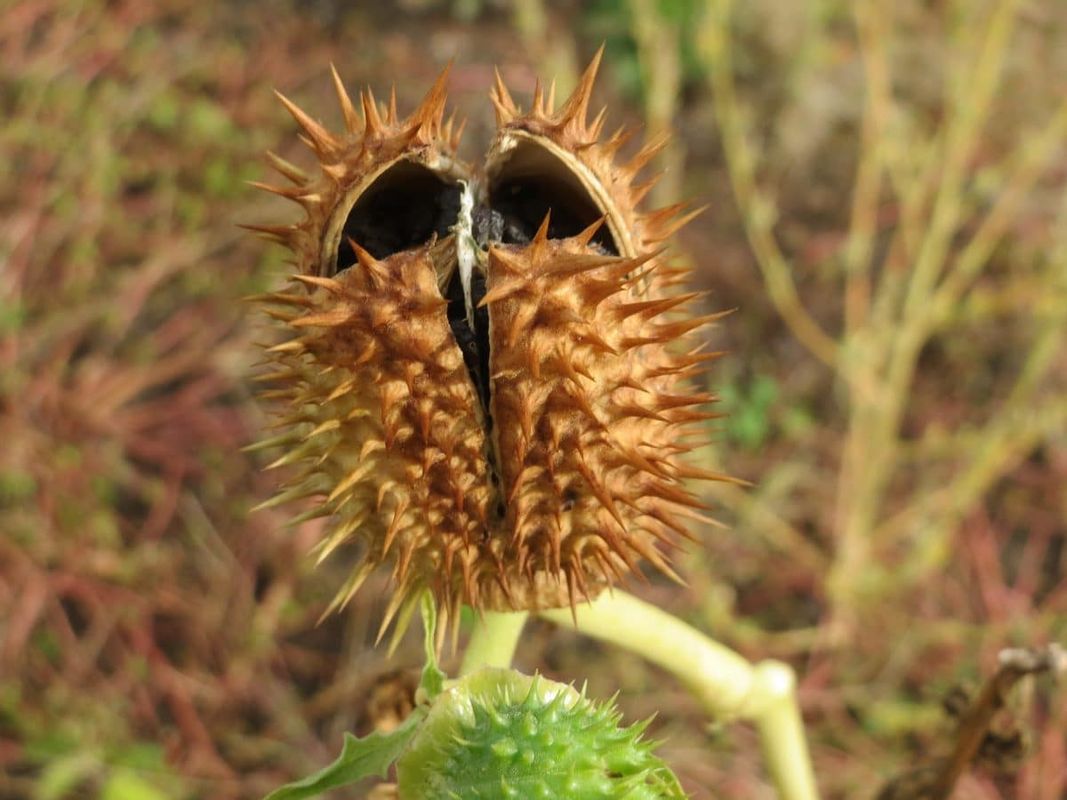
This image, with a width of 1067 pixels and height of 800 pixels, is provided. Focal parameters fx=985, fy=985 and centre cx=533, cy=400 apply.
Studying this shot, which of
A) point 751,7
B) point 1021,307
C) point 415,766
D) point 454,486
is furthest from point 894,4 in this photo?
point 415,766

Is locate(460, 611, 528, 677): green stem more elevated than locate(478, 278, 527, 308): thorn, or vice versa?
locate(478, 278, 527, 308): thorn

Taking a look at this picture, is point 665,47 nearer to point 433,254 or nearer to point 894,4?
point 894,4

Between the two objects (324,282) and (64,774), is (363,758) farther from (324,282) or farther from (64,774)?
(64,774)

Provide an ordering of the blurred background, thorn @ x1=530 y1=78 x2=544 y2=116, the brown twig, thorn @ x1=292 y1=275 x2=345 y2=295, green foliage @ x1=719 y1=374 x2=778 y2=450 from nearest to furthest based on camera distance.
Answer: thorn @ x1=292 y1=275 x2=345 y2=295, thorn @ x1=530 y1=78 x2=544 y2=116, the brown twig, the blurred background, green foliage @ x1=719 y1=374 x2=778 y2=450

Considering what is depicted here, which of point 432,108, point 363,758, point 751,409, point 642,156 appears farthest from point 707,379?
point 363,758

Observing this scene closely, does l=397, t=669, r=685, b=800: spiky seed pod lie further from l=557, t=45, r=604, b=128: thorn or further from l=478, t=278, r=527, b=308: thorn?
l=557, t=45, r=604, b=128: thorn

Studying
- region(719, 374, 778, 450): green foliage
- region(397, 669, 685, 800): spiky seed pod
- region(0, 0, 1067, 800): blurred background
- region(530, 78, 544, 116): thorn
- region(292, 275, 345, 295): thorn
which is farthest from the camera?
region(719, 374, 778, 450): green foliage

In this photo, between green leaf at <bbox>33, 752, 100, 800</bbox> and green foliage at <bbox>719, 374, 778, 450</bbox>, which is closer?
green leaf at <bbox>33, 752, 100, 800</bbox>

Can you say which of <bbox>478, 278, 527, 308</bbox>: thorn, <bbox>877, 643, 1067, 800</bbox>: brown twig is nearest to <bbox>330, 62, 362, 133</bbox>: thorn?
<bbox>478, 278, 527, 308</bbox>: thorn
